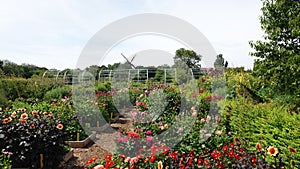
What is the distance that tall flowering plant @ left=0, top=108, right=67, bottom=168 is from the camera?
3.52m

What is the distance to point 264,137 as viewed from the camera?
127 inches

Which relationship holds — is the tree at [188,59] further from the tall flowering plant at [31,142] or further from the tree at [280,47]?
the tall flowering plant at [31,142]

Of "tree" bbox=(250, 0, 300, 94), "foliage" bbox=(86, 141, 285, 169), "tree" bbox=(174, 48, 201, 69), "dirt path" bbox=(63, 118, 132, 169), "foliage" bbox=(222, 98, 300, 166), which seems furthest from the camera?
"tree" bbox=(174, 48, 201, 69)

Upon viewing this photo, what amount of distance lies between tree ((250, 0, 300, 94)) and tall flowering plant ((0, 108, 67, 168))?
20.4 feet

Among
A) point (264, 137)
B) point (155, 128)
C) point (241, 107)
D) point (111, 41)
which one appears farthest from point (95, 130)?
point (264, 137)

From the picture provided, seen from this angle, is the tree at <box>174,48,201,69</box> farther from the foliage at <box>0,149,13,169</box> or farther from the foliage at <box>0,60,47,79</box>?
the foliage at <box>0,149,13,169</box>

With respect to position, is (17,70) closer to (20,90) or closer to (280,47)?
(20,90)

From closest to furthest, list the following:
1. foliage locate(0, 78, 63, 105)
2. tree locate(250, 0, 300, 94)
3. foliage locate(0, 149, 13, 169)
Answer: foliage locate(0, 149, 13, 169) → tree locate(250, 0, 300, 94) → foliage locate(0, 78, 63, 105)

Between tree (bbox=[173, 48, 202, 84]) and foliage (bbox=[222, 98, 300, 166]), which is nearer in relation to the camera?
foliage (bbox=[222, 98, 300, 166])

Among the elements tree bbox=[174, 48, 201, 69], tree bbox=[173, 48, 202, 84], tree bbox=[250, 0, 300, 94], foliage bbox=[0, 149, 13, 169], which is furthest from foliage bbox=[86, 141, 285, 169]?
tree bbox=[174, 48, 201, 69]

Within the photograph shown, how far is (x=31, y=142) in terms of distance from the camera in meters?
3.54

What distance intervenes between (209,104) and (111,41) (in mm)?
2681

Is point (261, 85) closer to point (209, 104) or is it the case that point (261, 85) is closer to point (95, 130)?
point (209, 104)

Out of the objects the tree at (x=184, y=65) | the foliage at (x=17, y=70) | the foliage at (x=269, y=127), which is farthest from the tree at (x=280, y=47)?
the foliage at (x=17, y=70)
